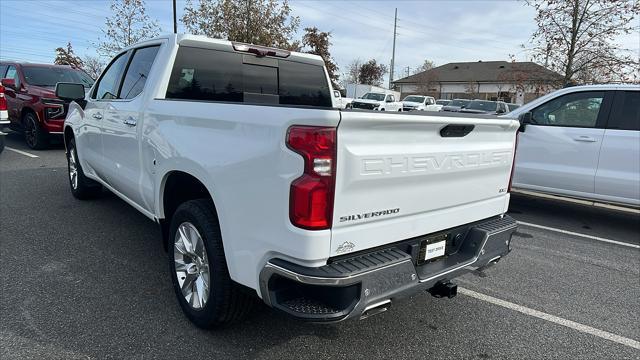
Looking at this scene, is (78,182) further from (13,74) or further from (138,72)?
(13,74)

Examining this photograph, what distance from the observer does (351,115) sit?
2.03m

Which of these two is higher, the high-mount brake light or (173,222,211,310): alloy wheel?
the high-mount brake light

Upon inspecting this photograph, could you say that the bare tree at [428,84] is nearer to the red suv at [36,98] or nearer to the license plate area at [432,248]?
the red suv at [36,98]

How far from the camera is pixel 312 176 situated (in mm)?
2021

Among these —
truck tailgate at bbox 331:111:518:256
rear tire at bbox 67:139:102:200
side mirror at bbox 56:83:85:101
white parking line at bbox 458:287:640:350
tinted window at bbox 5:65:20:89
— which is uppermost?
tinted window at bbox 5:65:20:89

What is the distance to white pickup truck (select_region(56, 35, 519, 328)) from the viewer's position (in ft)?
6.75

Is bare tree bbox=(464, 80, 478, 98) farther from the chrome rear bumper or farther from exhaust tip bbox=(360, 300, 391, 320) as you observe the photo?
exhaust tip bbox=(360, 300, 391, 320)

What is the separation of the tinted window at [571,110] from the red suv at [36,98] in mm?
9380

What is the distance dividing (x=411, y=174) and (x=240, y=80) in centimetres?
213

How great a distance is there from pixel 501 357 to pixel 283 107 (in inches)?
82.2

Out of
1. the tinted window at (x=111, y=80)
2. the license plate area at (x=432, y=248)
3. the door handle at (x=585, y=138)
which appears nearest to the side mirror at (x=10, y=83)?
the tinted window at (x=111, y=80)

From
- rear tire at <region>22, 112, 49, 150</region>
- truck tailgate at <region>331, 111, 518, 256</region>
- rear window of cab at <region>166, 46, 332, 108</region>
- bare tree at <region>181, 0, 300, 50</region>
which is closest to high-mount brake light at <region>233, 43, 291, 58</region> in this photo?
rear window of cab at <region>166, 46, 332, 108</region>

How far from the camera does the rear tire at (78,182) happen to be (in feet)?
18.4

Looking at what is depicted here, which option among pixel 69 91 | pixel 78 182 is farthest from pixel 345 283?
pixel 78 182
